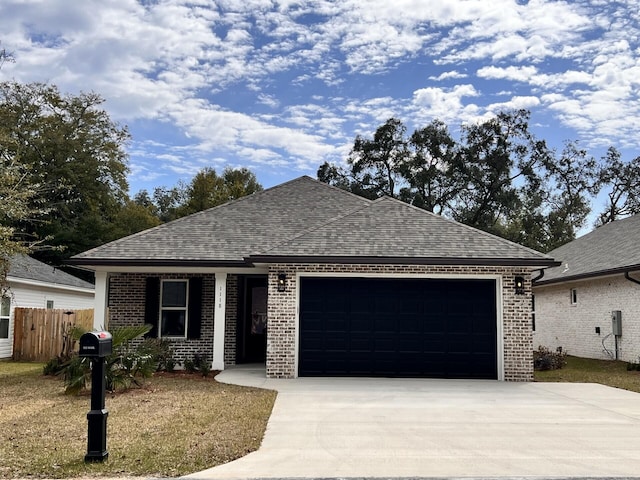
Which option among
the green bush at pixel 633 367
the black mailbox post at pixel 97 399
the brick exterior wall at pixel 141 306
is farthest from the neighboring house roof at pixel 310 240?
the black mailbox post at pixel 97 399

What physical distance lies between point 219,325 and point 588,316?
39.8 ft

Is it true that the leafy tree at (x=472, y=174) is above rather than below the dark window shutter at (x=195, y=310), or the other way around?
above

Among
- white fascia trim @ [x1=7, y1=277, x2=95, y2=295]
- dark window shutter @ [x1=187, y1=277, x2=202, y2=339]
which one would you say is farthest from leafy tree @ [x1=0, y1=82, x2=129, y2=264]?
dark window shutter @ [x1=187, y1=277, x2=202, y2=339]

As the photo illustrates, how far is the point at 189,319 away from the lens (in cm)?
1529

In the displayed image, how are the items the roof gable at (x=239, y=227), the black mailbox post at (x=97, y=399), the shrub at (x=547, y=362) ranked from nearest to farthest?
the black mailbox post at (x=97, y=399) → the roof gable at (x=239, y=227) → the shrub at (x=547, y=362)

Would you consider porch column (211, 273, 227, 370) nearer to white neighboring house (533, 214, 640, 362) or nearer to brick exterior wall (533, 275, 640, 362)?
white neighboring house (533, 214, 640, 362)

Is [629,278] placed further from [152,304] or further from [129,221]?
[129,221]

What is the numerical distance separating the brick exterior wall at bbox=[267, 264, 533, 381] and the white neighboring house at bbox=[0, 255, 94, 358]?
7710 millimetres

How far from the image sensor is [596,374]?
1515 cm

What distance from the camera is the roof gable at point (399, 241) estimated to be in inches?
518

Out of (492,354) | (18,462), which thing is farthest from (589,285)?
(18,462)

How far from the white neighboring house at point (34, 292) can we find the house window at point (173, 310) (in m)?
4.24

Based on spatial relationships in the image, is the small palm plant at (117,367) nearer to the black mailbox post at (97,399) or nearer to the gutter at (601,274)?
the black mailbox post at (97,399)

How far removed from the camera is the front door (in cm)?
1667
